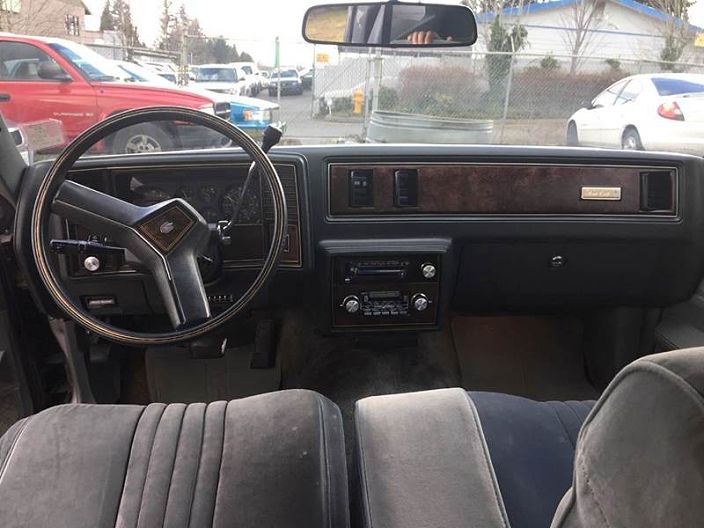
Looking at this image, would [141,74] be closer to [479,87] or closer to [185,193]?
[185,193]

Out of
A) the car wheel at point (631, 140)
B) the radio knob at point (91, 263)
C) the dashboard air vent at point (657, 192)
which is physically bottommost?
the radio knob at point (91, 263)

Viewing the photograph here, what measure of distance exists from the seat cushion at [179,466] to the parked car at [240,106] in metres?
1.29

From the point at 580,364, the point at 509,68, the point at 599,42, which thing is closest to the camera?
the point at 580,364

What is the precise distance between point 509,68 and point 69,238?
5.43m

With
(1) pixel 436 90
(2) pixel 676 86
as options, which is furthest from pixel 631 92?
(1) pixel 436 90

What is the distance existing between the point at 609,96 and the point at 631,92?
0.22 metres

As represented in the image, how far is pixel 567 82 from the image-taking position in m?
6.86

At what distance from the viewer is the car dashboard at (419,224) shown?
7.43ft

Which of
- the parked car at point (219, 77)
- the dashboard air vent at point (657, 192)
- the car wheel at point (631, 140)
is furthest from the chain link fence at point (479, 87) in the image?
the parked car at point (219, 77)

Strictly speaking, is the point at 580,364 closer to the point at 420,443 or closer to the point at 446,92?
the point at 420,443

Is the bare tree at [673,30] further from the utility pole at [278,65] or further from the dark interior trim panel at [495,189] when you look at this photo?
the utility pole at [278,65]

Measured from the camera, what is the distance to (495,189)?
246cm

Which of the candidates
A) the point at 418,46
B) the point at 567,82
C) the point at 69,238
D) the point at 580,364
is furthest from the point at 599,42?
the point at 69,238

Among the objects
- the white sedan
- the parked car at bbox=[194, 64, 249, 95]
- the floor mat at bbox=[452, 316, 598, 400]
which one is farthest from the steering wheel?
the parked car at bbox=[194, 64, 249, 95]
